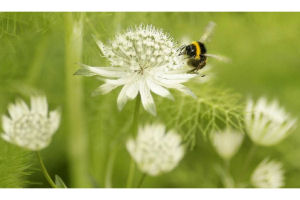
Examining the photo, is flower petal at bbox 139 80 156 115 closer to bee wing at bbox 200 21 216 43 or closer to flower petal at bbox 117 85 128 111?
flower petal at bbox 117 85 128 111

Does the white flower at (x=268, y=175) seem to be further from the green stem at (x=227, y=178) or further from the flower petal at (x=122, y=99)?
the flower petal at (x=122, y=99)

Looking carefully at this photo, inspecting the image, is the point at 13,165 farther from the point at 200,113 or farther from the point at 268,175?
the point at 268,175

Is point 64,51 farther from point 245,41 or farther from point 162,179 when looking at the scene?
point 245,41

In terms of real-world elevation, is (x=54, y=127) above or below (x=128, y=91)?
below

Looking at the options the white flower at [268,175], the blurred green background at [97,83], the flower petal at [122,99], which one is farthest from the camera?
the white flower at [268,175]

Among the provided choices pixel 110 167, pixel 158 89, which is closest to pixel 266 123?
pixel 158 89

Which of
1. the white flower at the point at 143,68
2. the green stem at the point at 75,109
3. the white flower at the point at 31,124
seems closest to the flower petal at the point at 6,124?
the white flower at the point at 31,124
